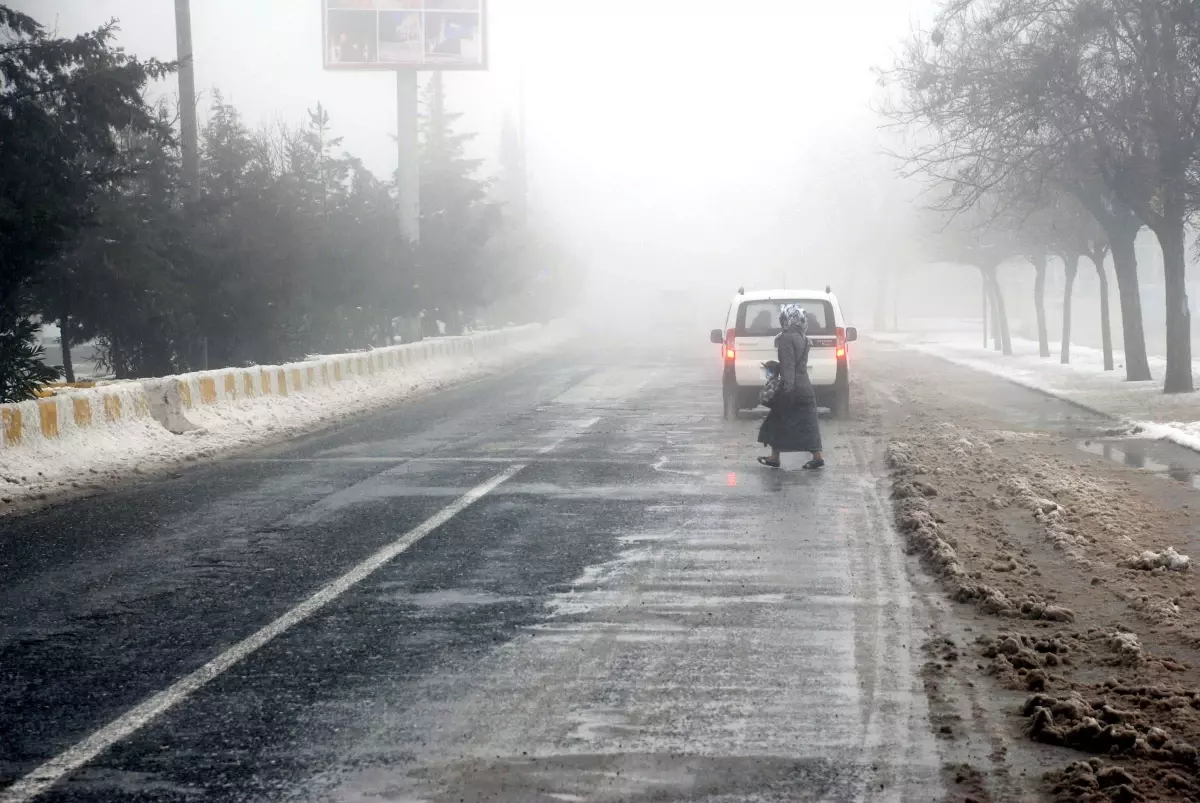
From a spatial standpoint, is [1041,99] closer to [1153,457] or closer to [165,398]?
[1153,457]

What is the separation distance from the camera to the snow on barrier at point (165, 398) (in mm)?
14062

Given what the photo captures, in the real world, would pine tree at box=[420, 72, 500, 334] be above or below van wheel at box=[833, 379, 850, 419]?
above

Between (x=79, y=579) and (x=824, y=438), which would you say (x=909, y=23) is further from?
(x=79, y=579)

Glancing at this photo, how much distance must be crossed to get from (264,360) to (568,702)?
23.7 metres

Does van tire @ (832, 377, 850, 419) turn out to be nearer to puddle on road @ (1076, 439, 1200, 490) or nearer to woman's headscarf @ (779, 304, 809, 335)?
puddle on road @ (1076, 439, 1200, 490)

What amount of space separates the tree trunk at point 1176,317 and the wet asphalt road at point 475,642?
1217 cm

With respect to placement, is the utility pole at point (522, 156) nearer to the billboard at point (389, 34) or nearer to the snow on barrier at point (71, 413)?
the billboard at point (389, 34)

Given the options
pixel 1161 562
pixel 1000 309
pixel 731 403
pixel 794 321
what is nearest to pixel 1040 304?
pixel 1000 309

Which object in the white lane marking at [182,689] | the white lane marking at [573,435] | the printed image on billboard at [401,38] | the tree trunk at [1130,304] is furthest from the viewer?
the printed image on billboard at [401,38]

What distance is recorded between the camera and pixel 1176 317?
24.6 metres

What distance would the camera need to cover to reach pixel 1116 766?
5.08 meters

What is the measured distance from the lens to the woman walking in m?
14.5

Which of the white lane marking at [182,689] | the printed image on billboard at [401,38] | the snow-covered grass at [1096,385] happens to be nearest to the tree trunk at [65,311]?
the white lane marking at [182,689]

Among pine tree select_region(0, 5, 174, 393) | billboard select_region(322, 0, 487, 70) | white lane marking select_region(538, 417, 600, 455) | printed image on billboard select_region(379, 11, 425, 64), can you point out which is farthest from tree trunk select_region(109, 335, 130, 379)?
printed image on billboard select_region(379, 11, 425, 64)
